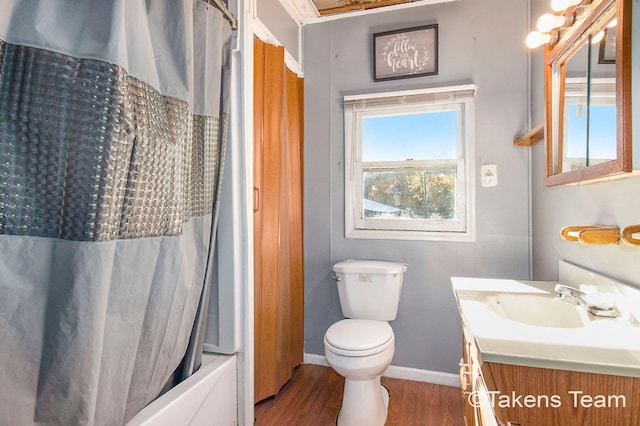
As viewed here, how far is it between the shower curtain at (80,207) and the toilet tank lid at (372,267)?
3.89 feet

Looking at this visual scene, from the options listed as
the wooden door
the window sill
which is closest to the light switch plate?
the window sill

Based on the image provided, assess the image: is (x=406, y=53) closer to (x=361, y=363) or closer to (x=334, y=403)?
(x=361, y=363)

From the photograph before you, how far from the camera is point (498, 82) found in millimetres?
1975

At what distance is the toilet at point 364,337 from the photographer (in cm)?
156

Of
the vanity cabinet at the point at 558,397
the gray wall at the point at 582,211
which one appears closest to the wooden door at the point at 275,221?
the vanity cabinet at the point at 558,397

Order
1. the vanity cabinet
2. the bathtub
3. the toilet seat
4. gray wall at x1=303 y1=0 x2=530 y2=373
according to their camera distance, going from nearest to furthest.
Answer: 1. the vanity cabinet
2. the bathtub
3. the toilet seat
4. gray wall at x1=303 y1=0 x2=530 y2=373

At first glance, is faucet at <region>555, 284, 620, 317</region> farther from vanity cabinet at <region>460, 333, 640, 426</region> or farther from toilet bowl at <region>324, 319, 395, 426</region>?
toilet bowl at <region>324, 319, 395, 426</region>

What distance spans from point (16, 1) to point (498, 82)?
7.21 feet

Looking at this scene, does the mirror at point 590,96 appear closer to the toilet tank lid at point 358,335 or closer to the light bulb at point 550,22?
the light bulb at point 550,22

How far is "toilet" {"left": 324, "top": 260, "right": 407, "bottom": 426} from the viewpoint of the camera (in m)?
1.56

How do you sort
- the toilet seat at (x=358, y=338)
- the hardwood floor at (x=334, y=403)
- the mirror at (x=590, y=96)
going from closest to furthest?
the mirror at (x=590, y=96) < the toilet seat at (x=358, y=338) < the hardwood floor at (x=334, y=403)

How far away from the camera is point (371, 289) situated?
6.52ft

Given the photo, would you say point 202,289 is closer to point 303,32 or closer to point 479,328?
point 479,328

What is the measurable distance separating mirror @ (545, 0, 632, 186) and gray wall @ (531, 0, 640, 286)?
0.03 metres
